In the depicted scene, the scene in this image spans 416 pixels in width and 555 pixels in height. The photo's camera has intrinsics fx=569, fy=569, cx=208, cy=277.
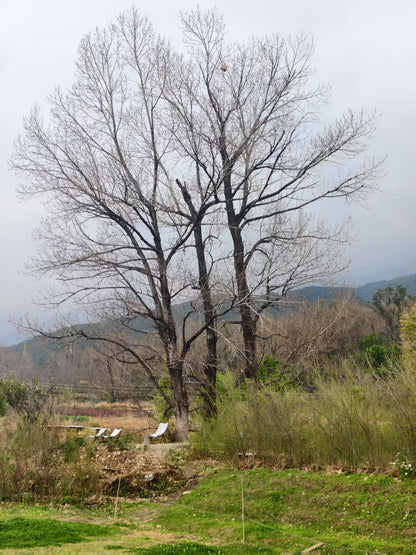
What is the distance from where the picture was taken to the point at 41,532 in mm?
7508

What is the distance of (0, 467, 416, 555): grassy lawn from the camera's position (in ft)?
22.9

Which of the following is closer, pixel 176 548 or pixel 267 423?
pixel 176 548

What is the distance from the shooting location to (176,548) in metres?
6.55

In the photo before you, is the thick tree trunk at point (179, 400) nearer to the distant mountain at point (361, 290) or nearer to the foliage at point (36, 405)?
the foliage at point (36, 405)

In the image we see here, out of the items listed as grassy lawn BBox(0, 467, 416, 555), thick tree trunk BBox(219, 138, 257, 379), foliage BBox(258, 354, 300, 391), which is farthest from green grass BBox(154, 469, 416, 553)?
thick tree trunk BBox(219, 138, 257, 379)

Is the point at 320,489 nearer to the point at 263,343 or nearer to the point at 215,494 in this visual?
the point at 215,494

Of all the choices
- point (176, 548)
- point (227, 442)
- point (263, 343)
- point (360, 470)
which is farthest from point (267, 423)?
point (263, 343)

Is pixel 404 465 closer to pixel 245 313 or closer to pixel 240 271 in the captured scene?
pixel 245 313

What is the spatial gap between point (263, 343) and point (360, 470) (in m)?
10.7

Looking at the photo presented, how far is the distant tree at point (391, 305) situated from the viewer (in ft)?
131

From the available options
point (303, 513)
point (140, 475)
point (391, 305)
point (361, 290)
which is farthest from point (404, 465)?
point (361, 290)

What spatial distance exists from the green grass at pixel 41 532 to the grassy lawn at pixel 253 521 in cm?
1

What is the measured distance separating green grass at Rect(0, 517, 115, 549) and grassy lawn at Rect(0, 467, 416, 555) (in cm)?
1

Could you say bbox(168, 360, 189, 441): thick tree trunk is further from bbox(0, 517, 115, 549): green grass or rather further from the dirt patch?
bbox(0, 517, 115, 549): green grass
